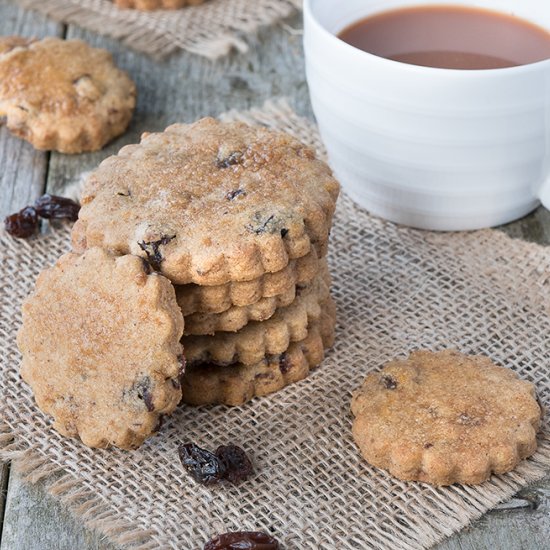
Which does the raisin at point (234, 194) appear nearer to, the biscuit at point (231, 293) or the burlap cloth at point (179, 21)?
the biscuit at point (231, 293)

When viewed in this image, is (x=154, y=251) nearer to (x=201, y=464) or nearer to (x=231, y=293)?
(x=231, y=293)

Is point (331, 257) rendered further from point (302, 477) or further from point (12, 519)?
point (12, 519)

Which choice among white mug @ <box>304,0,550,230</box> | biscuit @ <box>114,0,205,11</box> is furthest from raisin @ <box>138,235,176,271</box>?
biscuit @ <box>114,0,205,11</box>

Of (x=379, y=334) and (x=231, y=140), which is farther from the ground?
(x=231, y=140)

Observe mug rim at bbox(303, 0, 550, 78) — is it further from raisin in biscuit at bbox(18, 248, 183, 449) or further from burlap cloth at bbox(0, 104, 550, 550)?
raisin in biscuit at bbox(18, 248, 183, 449)

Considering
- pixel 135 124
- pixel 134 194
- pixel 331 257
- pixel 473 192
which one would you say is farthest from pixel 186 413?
pixel 135 124

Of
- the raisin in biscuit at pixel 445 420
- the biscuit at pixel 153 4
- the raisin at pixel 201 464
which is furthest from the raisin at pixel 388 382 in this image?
the biscuit at pixel 153 4
